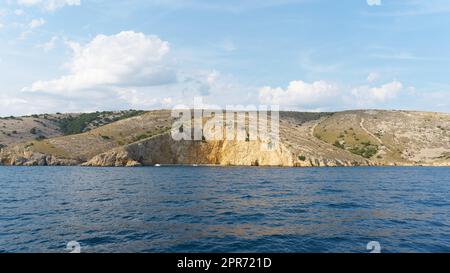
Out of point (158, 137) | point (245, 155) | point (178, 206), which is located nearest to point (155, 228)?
point (178, 206)

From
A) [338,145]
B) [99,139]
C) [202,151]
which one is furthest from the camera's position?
[338,145]

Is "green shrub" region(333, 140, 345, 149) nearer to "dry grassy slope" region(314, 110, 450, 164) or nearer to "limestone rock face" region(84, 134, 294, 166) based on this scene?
"dry grassy slope" region(314, 110, 450, 164)

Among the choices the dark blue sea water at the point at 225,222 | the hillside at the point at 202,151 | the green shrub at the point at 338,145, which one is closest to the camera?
the dark blue sea water at the point at 225,222

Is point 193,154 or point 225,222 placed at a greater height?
point 193,154

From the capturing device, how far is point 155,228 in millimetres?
26203

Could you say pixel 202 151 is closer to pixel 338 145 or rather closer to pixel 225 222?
pixel 338 145

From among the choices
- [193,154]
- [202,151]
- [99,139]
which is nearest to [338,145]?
[202,151]

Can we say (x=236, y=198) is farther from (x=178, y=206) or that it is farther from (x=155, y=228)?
(x=155, y=228)

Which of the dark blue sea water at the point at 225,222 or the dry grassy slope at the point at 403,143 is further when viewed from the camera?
the dry grassy slope at the point at 403,143

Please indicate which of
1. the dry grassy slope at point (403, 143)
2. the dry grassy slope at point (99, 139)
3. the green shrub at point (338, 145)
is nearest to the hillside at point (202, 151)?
the dry grassy slope at point (99, 139)

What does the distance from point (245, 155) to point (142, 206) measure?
321ft

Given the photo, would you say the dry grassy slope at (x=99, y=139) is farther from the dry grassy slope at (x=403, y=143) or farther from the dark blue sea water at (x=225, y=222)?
the dark blue sea water at (x=225, y=222)

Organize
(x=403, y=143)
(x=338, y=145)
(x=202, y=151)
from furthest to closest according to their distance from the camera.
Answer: (x=338, y=145) → (x=403, y=143) → (x=202, y=151)
